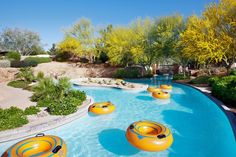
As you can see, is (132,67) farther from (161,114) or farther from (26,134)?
(26,134)

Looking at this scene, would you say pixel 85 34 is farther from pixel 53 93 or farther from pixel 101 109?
pixel 101 109

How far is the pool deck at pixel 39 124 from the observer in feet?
21.3

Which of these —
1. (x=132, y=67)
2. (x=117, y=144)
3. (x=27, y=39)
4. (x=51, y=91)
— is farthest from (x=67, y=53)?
(x=117, y=144)

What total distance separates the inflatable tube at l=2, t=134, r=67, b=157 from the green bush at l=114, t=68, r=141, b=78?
1957cm

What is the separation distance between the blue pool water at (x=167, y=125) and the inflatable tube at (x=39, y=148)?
904 mm

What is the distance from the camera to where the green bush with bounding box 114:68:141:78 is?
2452 centimetres

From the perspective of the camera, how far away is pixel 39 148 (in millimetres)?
5391

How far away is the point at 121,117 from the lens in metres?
9.36

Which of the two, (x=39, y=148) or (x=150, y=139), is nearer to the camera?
(x=39, y=148)

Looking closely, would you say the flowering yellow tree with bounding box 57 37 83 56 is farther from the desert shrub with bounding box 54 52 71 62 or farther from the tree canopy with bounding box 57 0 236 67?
the desert shrub with bounding box 54 52 71 62

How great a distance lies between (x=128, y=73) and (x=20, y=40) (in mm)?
42928

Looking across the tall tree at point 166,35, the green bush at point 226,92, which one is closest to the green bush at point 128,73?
the tall tree at point 166,35

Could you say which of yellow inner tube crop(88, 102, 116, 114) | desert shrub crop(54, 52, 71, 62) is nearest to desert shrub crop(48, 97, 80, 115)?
yellow inner tube crop(88, 102, 116, 114)

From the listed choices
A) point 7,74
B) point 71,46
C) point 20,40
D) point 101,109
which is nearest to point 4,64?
point 7,74
